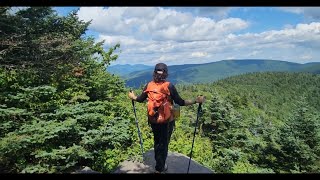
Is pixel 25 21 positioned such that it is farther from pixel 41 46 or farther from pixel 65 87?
pixel 65 87

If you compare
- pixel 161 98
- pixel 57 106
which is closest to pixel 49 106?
pixel 57 106

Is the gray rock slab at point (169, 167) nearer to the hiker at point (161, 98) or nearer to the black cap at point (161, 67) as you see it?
the hiker at point (161, 98)

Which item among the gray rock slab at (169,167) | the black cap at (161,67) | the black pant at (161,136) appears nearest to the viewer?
the black cap at (161,67)

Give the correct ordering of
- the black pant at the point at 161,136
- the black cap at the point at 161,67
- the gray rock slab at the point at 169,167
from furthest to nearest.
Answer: the gray rock slab at the point at 169,167
the black pant at the point at 161,136
the black cap at the point at 161,67

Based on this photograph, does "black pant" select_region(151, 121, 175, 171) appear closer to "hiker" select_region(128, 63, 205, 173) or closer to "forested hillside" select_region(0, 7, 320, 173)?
"hiker" select_region(128, 63, 205, 173)

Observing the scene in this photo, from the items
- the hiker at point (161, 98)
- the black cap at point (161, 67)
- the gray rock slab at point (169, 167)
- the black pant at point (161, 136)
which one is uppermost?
the black cap at point (161, 67)

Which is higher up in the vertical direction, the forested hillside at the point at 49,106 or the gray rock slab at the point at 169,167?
the forested hillside at the point at 49,106

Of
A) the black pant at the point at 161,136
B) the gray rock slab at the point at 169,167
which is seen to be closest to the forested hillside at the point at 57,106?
the gray rock slab at the point at 169,167

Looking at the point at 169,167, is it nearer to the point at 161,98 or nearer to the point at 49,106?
the point at 161,98

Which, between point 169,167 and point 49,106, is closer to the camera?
point 169,167
